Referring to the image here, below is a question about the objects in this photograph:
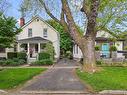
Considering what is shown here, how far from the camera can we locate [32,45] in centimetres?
5559

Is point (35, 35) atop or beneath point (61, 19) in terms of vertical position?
atop

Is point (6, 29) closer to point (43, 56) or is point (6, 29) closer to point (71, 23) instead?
point (71, 23)

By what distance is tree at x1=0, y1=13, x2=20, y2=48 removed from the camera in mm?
30156

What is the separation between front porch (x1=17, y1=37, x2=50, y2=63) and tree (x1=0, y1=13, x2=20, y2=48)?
2152 centimetres

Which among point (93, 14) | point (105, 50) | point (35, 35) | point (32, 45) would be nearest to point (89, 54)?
point (93, 14)

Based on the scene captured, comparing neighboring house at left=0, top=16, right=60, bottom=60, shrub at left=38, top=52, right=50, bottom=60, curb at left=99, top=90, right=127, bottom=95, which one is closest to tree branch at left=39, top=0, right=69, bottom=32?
curb at left=99, top=90, right=127, bottom=95

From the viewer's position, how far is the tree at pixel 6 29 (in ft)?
98.9

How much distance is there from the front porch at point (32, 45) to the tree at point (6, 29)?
70.6 feet

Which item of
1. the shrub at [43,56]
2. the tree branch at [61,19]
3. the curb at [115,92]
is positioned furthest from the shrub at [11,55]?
the curb at [115,92]

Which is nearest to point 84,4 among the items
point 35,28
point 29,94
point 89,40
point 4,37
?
point 89,40

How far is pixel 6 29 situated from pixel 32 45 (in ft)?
83.6

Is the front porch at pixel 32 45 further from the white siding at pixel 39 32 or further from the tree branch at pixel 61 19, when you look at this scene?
the tree branch at pixel 61 19

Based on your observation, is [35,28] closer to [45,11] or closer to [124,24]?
[124,24]

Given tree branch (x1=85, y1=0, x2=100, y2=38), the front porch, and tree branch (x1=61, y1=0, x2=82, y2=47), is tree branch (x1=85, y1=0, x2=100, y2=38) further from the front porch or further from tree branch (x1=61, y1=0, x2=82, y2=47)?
the front porch
